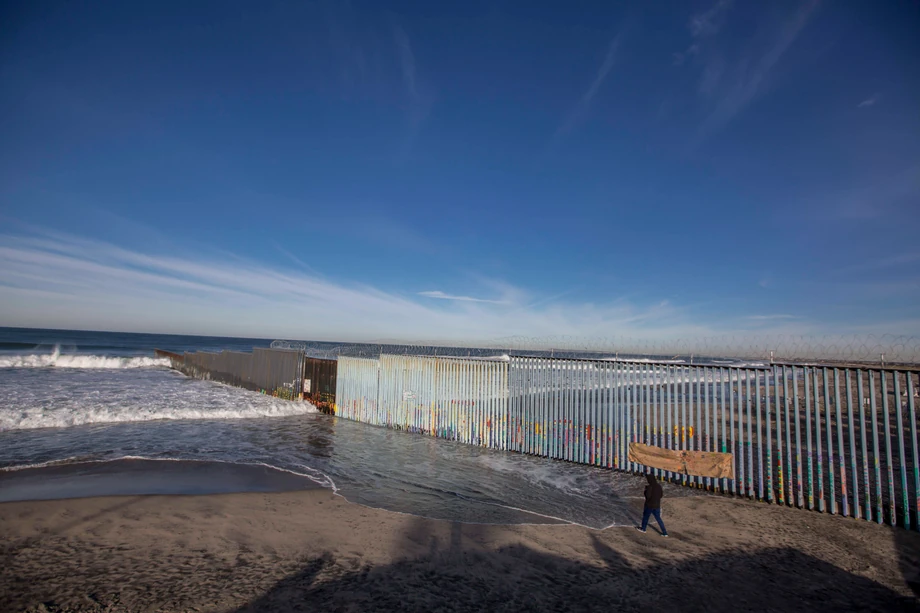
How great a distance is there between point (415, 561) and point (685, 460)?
20.5ft

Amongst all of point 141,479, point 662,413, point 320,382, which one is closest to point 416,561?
point 662,413

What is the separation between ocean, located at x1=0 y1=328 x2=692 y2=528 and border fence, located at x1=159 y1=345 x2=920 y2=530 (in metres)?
0.70

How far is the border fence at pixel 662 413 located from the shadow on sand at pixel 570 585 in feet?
8.11

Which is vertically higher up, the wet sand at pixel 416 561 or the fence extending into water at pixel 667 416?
the fence extending into water at pixel 667 416

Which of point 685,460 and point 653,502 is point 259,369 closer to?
point 685,460

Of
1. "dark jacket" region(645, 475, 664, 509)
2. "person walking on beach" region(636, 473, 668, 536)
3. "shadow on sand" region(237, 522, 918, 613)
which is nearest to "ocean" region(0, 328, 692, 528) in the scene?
"person walking on beach" region(636, 473, 668, 536)

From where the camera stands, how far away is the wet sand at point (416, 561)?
5070mm

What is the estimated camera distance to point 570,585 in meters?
5.53

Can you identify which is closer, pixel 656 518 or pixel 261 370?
pixel 656 518

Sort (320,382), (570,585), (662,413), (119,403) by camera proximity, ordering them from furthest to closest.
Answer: (320,382) < (119,403) < (662,413) < (570,585)

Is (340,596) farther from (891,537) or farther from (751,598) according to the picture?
(891,537)

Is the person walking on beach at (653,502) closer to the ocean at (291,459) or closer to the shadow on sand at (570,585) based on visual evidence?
the ocean at (291,459)

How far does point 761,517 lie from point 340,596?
7.32 metres

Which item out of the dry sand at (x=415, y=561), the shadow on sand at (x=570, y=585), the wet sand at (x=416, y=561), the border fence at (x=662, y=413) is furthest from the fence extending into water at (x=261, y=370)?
the shadow on sand at (x=570, y=585)
